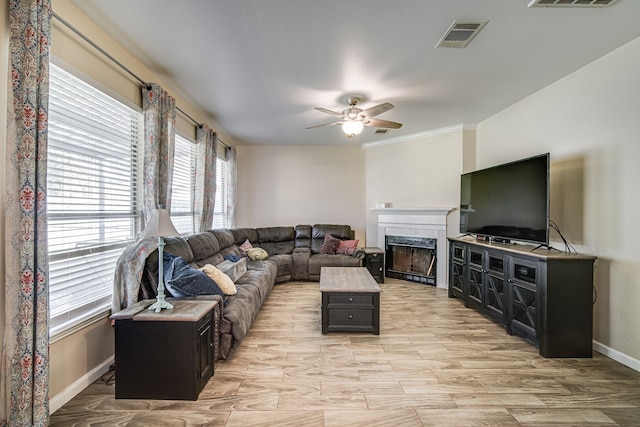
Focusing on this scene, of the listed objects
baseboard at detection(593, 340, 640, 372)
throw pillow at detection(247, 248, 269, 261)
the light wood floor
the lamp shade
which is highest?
the lamp shade

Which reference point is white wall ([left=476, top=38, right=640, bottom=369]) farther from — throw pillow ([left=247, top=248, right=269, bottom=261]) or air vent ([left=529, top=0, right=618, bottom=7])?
throw pillow ([left=247, top=248, right=269, bottom=261])

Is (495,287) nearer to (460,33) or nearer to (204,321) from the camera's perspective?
(460,33)

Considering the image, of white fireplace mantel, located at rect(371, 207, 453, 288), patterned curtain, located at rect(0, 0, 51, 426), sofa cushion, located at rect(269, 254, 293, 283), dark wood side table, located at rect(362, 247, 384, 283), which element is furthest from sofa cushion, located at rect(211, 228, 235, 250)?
white fireplace mantel, located at rect(371, 207, 453, 288)

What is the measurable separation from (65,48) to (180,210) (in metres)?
2.28

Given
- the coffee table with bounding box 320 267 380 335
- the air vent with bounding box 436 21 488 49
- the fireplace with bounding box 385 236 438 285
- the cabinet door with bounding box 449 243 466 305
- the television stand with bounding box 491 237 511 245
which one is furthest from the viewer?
the fireplace with bounding box 385 236 438 285

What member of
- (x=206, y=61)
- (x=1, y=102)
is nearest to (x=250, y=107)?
(x=206, y=61)

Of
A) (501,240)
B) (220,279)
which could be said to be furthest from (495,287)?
(220,279)

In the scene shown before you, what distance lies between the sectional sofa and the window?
366 mm

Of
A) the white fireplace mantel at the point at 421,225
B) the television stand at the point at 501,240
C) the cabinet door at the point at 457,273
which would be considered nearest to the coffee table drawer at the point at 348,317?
the cabinet door at the point at 457,273

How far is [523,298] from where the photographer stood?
292 cm

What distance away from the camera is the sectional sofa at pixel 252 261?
2584 mm

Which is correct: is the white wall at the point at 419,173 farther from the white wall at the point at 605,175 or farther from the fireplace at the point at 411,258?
the white wall at the point at 605,175

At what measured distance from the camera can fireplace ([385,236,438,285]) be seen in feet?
17.0

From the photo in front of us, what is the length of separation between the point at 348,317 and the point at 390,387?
100cm
